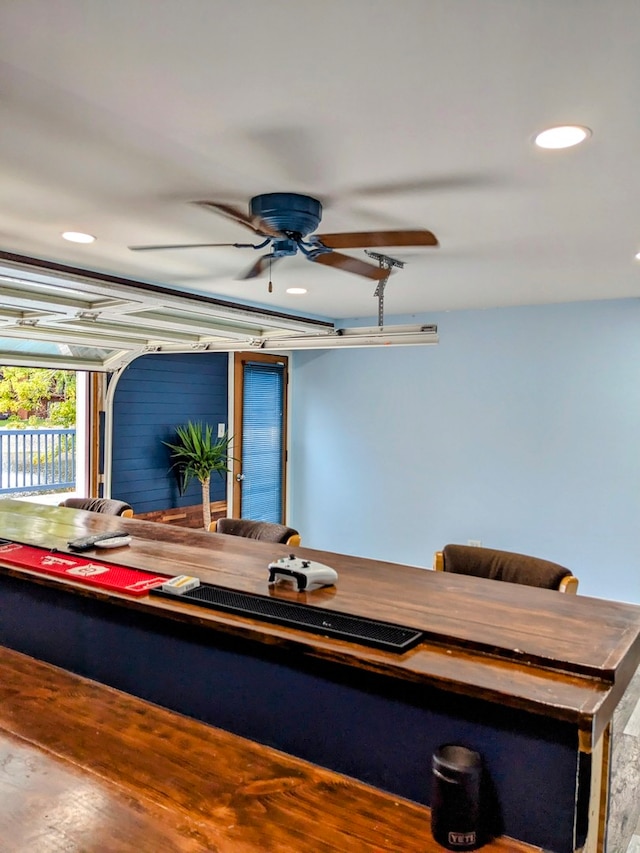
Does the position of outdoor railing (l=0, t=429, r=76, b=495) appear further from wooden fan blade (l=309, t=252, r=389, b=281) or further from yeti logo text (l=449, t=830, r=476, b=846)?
yeti logo text (l=449, t=830, r=476, b=846)

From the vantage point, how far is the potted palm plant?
18.2 ft

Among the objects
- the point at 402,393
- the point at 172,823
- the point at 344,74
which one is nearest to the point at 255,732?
the point at 172,823

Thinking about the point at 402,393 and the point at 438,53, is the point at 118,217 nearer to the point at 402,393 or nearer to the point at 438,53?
the point at 438,53

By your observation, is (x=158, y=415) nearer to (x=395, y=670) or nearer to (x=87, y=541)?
(x=87, y=541)

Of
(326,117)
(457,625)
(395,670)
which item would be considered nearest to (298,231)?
(326,117)

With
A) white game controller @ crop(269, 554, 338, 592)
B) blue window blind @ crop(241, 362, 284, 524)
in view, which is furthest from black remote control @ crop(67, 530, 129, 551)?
blue window blind @ crop(241, 362, 284, 524)

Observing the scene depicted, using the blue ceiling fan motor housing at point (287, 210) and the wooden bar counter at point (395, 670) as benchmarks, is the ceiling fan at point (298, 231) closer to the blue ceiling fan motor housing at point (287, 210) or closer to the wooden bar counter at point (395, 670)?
the blue ceiling fan motor housing at point (287, 210)

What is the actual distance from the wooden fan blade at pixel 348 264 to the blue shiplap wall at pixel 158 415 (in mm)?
3103

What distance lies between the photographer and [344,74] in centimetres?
147

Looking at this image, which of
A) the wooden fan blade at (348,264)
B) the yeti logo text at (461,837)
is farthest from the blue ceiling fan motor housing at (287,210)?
the yeti logo text at (461,837)

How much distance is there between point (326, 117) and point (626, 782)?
2955 millimetres

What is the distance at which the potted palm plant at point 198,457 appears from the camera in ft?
18.2

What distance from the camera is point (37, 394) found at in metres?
6.29

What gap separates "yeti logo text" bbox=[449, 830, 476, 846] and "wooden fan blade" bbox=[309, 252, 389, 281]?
2023 mm
